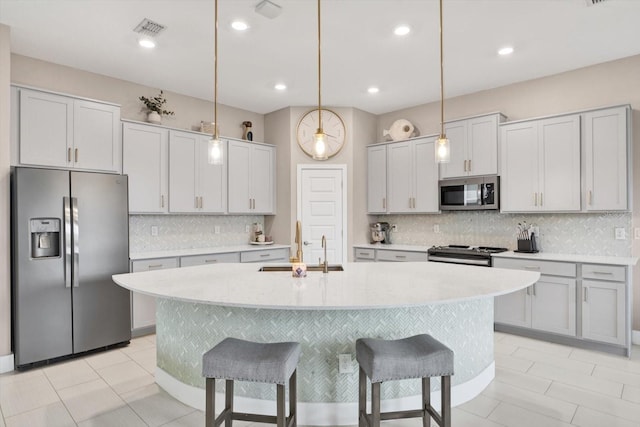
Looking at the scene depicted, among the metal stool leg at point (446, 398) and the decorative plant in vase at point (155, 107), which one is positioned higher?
the decorative plant in vase at point (155, 107)

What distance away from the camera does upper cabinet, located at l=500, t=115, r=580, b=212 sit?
390cm

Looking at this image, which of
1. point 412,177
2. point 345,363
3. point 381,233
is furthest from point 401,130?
point 345,363

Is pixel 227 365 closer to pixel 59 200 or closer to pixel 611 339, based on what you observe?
pixel 59 200

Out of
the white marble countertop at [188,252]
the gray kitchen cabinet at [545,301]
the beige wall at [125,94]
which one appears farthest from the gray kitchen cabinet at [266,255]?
the gray kitchen cabinet at [545,301]

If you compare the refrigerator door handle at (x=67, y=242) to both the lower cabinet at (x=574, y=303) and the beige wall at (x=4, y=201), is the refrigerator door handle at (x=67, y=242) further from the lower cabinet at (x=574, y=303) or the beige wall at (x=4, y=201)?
the lower cabinet at (x=574, y=303)

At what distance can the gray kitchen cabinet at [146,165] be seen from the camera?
4098 mm

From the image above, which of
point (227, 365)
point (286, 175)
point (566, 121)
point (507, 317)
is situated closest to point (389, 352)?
point (227, 365)

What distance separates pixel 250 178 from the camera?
529 cm

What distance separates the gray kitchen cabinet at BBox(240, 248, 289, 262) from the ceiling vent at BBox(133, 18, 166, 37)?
2.63 metres

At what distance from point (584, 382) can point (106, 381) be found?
378cm

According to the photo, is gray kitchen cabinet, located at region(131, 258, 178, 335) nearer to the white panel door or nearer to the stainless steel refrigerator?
the stainless steel refrigerator

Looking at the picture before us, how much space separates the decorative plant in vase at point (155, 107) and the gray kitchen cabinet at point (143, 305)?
1664 mm

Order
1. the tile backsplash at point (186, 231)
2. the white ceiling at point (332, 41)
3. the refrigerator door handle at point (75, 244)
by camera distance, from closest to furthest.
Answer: the white ceiling at point (332, 41), the refrigerator door handle at point (75, 244), the tile backsplash at point (186, 231)

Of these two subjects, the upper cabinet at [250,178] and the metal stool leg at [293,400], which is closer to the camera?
the metal stool leg at [293,400]
